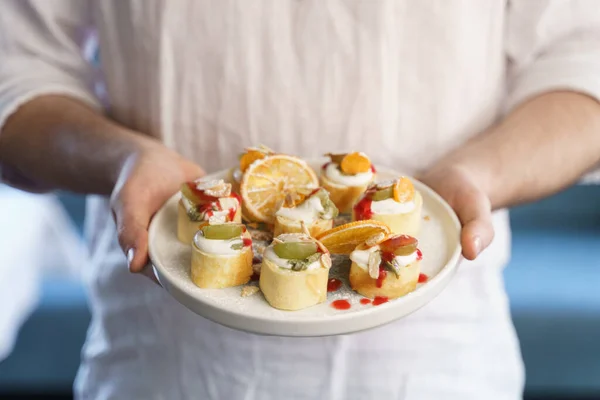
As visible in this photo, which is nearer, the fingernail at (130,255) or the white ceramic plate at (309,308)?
the white ceramic plate at (309,308)

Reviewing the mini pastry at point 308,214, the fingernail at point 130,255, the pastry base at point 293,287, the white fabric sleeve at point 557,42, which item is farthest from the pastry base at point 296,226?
the white fabric sleeve at point 557,42

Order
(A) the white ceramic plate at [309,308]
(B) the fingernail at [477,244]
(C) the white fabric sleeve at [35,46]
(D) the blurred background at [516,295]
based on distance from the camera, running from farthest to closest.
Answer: (D) the blurred background at [516,295] < (C) the white fabric sleeve at [35,46] < (B) the fingernail at [477,244] < (A) the white ceramic plate at [309,308]

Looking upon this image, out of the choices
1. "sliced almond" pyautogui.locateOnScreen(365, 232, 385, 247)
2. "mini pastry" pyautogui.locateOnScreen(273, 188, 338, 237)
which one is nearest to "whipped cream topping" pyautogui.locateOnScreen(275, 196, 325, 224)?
"mini pastry" pyautogui.locateOnScreen(273, 188, 338, 237)

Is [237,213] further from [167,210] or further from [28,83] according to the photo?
[28,83]

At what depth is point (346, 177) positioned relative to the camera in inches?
43.3

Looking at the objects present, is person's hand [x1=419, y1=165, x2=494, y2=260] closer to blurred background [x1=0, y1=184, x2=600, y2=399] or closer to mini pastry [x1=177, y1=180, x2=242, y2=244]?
mini pastry [x1=177, y1=180, x2=242, y2=244]

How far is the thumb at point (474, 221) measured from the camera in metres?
0.94

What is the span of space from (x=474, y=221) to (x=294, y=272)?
0.28 m

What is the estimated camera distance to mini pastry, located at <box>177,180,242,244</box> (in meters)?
1.00

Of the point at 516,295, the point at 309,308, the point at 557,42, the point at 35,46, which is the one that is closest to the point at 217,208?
the point at 309,308

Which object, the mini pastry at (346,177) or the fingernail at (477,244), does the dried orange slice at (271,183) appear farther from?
the fingernail at (477,244)

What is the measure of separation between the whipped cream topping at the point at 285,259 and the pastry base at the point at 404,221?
0.15m

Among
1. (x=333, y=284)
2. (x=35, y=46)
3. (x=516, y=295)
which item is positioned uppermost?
(x=35, y=46)

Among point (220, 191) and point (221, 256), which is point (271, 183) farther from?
point (221, 256)
